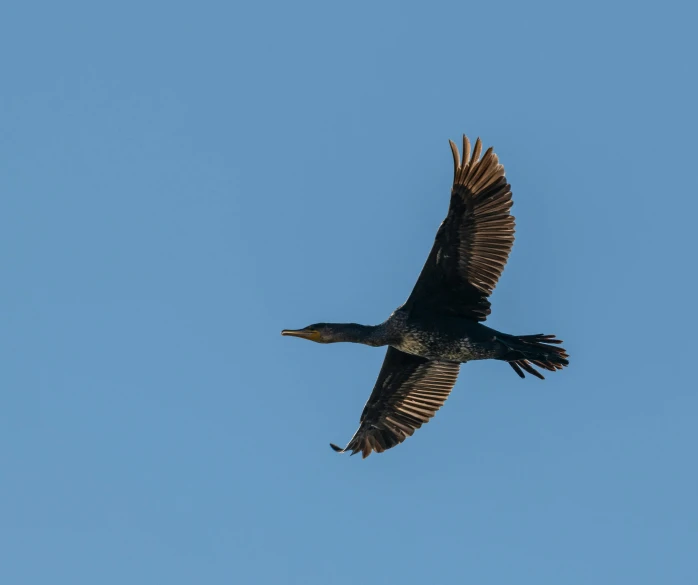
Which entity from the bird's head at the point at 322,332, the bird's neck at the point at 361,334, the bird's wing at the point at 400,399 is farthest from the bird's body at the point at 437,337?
the bird's wing at the point at 400,399

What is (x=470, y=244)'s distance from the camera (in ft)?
63.9

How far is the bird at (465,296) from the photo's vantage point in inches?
755

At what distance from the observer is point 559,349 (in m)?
19.3

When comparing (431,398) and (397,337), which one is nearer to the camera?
(397,337)

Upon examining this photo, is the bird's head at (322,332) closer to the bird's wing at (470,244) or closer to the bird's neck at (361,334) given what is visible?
the bird's neck at (361,334)

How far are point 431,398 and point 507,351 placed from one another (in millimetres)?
2756

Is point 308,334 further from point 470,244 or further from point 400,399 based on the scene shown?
point 470,244

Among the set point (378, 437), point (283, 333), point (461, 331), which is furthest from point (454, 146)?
point (378, 437)

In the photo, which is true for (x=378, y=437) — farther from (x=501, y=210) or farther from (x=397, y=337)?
(x=501, y=210)

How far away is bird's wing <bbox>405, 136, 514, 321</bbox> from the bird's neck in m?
0.67

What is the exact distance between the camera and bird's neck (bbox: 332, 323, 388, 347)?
2016 centimetres

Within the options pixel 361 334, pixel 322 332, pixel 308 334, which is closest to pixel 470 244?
pixel 361 334

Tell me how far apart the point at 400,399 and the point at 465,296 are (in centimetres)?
278

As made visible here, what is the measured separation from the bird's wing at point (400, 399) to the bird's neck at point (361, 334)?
1.47 m
